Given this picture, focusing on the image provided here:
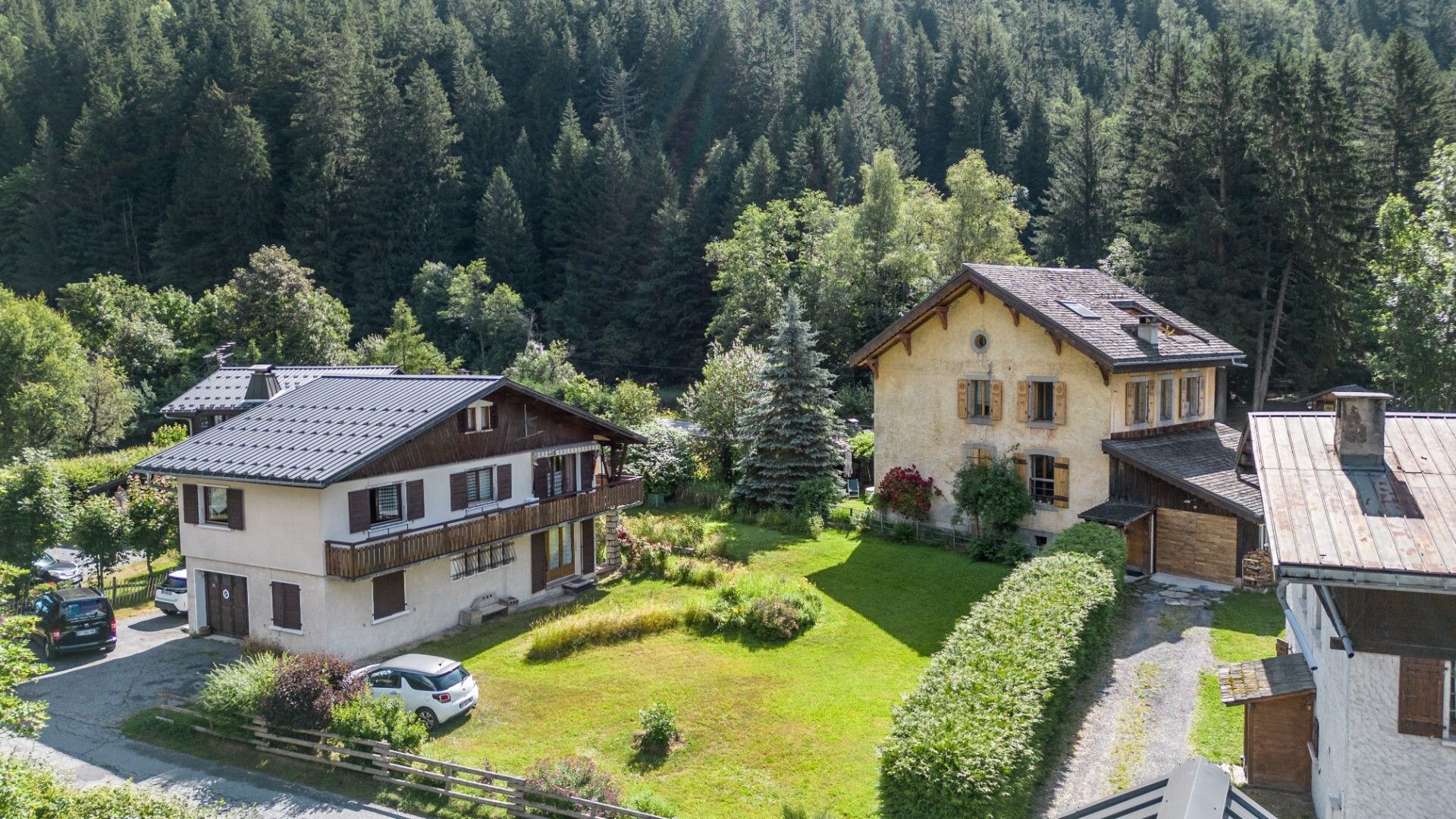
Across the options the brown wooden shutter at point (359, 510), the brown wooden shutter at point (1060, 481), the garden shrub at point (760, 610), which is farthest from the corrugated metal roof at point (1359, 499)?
the brown wooden shutter at point (359, 510)

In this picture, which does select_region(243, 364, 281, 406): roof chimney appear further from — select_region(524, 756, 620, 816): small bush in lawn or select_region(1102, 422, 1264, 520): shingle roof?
select_region(1102, 422, 1264, 520): shingle roof

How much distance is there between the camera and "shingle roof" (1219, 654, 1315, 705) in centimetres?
1593

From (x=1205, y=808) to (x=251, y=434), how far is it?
1125 inches

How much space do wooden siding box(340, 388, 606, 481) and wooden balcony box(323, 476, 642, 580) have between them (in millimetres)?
1753

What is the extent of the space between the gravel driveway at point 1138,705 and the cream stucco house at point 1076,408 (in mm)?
2770

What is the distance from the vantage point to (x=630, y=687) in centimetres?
2319

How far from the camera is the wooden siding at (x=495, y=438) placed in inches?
1040

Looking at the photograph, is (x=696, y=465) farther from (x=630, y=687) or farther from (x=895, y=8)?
(x=895, y=8)

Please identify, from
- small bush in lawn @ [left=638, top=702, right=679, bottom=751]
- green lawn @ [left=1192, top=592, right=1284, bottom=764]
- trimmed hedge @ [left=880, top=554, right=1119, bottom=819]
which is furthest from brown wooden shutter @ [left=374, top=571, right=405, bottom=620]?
green lawn @ [left=1192, top=592, right=1284, bottom=764]

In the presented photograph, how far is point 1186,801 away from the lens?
3.87 meters

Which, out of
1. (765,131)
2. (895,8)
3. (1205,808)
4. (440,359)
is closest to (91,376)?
(440,359)

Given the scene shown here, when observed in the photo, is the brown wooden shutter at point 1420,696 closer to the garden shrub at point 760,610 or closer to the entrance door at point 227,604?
the garden shrub at point 760,610

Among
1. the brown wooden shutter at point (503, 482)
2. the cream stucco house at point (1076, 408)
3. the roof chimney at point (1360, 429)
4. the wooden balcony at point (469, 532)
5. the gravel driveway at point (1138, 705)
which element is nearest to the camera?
the roof chimney at point (1360, 429)

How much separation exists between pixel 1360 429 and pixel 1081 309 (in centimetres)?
1950
